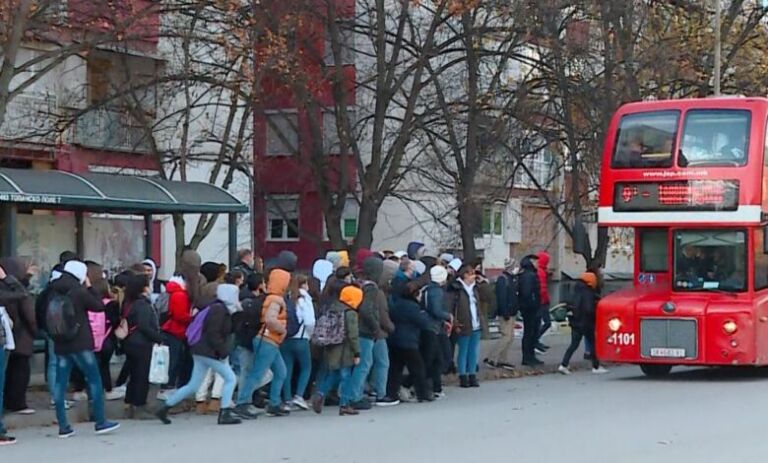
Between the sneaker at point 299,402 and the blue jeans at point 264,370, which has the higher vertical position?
the blue jeans at point 264,370

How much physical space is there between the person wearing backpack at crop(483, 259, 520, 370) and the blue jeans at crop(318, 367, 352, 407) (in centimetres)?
588

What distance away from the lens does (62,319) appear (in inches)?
541

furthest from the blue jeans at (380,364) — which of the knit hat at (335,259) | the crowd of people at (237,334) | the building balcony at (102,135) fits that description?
the building balcony at (102,135)

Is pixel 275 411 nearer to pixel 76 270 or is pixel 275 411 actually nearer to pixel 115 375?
pixel 76 270

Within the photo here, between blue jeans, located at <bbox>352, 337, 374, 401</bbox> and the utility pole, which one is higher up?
the utility pole

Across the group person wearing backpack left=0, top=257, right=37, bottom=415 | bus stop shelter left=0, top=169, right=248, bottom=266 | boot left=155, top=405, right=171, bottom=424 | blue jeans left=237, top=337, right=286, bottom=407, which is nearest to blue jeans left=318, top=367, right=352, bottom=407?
blue jeans left=237, top=337, right=286, bottom=407

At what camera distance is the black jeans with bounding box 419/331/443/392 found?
17547 millimetres

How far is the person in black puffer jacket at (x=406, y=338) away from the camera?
17109 millimetres

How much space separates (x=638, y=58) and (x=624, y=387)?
8492 millimetres

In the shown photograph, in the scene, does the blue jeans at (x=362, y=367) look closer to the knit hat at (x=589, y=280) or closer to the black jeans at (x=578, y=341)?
the black jeans at (x=578, y=341)

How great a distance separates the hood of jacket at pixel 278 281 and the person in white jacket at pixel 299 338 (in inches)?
11.3

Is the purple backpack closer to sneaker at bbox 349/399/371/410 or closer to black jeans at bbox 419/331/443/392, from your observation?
sneaker at bbox 349/399/371/410

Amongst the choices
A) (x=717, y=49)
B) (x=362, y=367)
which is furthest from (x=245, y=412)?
(x=717, y=49)

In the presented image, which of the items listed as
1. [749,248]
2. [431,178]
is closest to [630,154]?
[749,248]
